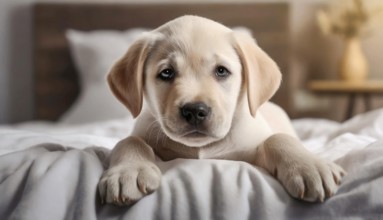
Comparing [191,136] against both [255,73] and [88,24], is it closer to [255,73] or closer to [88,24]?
[255,73]

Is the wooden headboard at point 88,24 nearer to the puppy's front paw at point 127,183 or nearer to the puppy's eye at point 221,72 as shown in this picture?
the puppy's eye at point 221,72

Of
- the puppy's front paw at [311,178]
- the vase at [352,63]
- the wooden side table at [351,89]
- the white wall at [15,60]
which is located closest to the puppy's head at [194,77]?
the puppy's front paw at [311,178]

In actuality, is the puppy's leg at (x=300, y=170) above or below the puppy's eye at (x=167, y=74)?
below

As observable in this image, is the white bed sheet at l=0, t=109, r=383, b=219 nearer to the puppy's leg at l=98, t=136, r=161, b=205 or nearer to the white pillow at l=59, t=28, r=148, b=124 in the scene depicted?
the puppy's leg at l=98, t=136, r=161, b=205

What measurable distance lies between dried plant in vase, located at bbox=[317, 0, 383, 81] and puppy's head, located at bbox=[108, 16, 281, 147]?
237 cm

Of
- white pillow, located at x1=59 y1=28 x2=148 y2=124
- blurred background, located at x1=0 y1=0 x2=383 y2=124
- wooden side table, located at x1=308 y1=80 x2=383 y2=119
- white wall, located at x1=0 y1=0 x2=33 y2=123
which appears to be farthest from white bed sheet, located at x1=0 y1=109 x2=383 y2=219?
white wall, located at x1=0 y1=0 x2=33 y2=123

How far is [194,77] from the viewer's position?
1191 mm

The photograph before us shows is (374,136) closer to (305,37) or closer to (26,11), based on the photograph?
(305,37)

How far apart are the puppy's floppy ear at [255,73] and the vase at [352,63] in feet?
7.78

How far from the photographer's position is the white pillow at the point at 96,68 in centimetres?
298

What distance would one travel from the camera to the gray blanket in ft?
3.06

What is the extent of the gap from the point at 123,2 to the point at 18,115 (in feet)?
3.68

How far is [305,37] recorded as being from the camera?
3828 millimetres

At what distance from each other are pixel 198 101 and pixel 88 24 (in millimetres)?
2636
